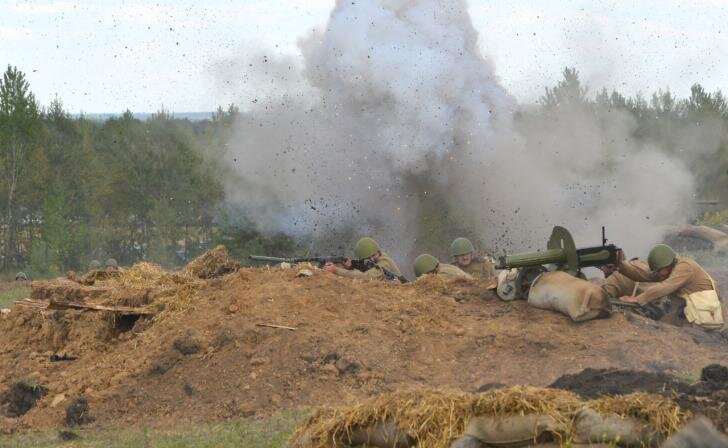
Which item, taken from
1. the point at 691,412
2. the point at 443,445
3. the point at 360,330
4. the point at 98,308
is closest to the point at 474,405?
the point at 443,445

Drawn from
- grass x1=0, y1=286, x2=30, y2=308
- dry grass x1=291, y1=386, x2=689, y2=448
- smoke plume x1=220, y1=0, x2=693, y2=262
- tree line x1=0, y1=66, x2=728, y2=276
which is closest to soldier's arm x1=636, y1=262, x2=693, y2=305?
dry grass x1=291, y1=386, x2=689, y2=448

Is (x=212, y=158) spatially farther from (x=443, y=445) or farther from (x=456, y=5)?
(x=443, y=445)

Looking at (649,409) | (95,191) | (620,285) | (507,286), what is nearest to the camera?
(649,409)

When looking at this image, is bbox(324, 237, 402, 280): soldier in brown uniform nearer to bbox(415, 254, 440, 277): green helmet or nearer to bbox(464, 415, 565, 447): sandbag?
bbox(415, 254, 440, 277): green helmet

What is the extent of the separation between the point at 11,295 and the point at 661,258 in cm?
2062

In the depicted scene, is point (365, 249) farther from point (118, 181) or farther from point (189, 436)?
point (118, 181)

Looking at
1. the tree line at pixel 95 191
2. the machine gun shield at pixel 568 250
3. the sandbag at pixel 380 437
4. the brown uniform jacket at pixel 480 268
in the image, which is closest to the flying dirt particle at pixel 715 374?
the sandbag at pixel 380 437

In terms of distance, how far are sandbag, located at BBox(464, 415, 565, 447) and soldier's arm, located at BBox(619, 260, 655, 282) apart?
7583mm

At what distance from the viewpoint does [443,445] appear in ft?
23.6

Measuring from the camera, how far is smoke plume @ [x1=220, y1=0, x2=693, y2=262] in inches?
1076

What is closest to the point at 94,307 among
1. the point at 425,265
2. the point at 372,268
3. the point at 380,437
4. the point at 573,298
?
the point at 372,268

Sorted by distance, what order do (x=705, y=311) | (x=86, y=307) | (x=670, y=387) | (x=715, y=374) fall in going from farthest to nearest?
(x=86, y=307), (x=705, y=311), (x=715, y=374), (x=670, y=387)

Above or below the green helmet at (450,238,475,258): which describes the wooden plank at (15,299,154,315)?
below

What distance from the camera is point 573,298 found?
12906 millimetres
